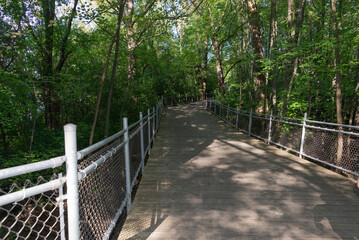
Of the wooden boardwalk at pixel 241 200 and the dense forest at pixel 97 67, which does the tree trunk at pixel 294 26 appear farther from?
the wooden boardwalk at pixel 241 200

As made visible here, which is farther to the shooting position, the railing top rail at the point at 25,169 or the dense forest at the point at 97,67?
the dense forest at the point at 97,67

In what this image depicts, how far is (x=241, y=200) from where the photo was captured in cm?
403

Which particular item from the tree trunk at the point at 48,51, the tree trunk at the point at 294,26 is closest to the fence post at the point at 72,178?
the tree trunk at the point at 48,51

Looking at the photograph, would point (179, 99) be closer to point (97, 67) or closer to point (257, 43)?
point (257, 43)

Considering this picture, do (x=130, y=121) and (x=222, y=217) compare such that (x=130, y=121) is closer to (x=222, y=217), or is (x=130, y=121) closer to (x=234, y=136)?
(x=234, y=136)

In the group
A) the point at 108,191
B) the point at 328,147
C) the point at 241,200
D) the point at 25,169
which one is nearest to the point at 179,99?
the point at 328,147

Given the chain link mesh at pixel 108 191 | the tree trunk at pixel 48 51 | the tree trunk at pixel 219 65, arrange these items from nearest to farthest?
the chain link mesh at pixel 108 191 → the tree trunk at pixel 48 51 → the tree trunk at pixel 219 65

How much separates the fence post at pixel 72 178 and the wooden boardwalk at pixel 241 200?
61.7 inches

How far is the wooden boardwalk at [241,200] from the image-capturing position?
10.3 ft

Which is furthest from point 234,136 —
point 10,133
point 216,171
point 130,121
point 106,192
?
point 10,133

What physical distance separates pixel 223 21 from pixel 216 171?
544 inches

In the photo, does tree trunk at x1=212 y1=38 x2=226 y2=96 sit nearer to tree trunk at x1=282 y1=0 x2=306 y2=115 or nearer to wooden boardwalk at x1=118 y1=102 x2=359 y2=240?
tree trunk at x1=282 y1=0 x2=306 y2=115

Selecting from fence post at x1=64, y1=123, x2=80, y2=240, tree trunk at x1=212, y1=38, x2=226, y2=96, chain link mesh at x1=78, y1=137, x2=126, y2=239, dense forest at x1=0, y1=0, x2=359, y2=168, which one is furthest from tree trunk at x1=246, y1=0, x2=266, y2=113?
fence post at x1=64, y1=123, x2=80, y2=240

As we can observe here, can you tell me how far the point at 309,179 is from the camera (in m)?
5.01
